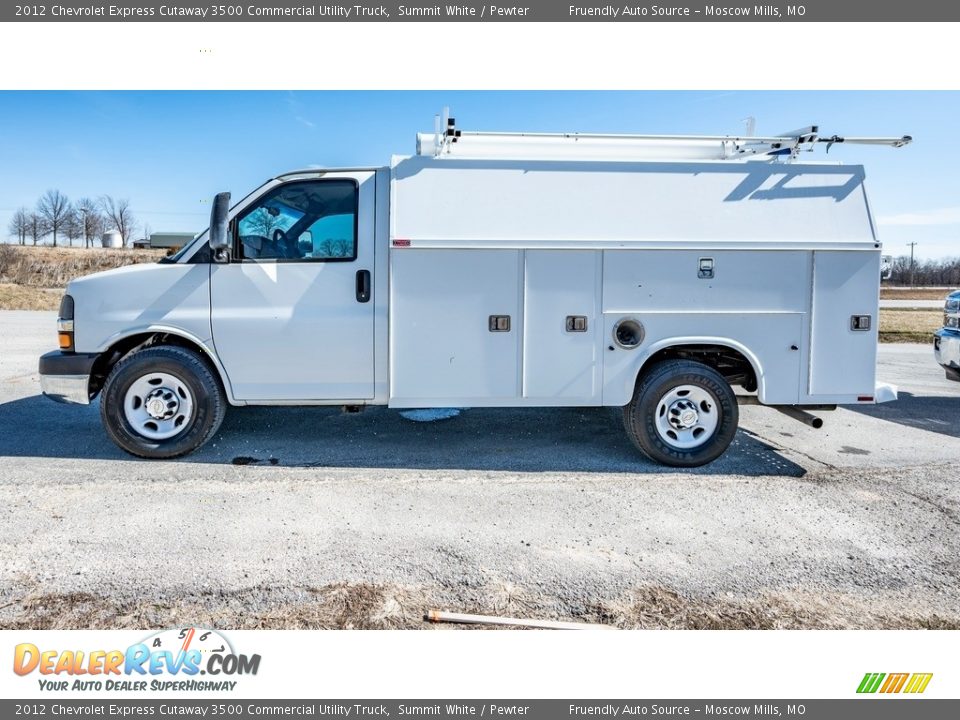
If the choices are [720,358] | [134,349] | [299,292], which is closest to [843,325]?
[720,358]

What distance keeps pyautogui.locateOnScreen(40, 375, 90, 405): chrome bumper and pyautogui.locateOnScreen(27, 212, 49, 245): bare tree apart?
6710cm

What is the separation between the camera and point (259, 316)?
5.30m

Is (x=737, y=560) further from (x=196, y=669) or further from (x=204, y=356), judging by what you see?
(x=204, y=356)

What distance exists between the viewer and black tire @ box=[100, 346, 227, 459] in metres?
5.26

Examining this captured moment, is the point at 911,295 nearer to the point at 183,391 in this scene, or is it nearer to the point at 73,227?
the point at 183,391

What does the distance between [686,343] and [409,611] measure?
3400 mm

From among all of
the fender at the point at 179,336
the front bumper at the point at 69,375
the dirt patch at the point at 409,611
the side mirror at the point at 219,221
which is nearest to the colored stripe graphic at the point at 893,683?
the dirt patch at the point at 409,611

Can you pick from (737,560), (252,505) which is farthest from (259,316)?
(737,560)

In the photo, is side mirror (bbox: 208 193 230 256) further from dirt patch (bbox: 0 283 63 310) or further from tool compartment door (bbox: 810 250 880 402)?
dirt patch (bbox: 0 283 63 310)

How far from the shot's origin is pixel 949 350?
27.5 feet

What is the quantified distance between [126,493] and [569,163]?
425 centimetres

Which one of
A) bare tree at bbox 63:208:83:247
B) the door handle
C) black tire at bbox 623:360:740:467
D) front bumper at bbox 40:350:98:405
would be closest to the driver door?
the door handle

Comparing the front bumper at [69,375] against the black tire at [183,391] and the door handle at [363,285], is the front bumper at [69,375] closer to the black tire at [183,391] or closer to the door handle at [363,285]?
the black tire at [183,391]

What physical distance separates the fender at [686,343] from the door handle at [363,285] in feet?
7.43
